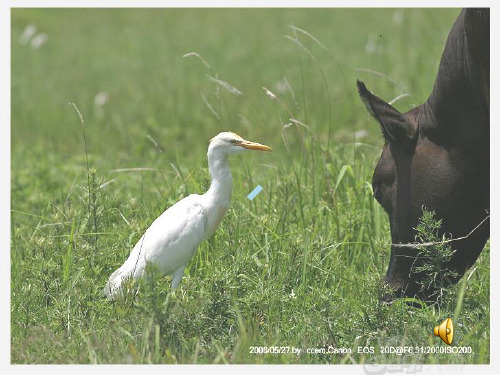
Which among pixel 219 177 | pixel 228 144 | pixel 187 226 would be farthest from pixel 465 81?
pixel 187 226

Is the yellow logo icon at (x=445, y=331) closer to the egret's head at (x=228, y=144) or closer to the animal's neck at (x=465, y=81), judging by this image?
the animal's neck at (x=465, y=81)

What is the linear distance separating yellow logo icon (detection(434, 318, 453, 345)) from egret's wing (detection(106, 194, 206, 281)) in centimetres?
133

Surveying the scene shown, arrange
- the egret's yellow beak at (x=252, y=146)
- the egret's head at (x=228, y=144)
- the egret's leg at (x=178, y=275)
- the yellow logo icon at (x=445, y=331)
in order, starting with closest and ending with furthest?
the yellow logo icon at (x=445, y=331), the egret's yellow beak at (x=252, y=146), the egret's head at (x=228, y=144), the egret's leg at (x=178, y=275)

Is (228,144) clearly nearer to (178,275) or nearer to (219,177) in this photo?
(219,177)

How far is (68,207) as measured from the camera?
641 cm

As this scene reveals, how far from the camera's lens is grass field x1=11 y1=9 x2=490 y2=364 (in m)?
5.10

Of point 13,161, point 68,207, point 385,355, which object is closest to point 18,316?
point 68,207

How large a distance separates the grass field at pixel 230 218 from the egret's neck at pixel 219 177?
0.41m

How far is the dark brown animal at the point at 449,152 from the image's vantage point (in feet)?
16.7

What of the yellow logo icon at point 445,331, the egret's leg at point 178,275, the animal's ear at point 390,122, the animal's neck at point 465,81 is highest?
the animal's neck at point 465,81

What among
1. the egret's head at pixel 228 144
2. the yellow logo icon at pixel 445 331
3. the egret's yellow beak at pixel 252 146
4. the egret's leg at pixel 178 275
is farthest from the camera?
the egret's leg at pixel 178 275

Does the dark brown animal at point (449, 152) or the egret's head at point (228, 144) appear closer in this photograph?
the dark brown animal at point (449, 152)

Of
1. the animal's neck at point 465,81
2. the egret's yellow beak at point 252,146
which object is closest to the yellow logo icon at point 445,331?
the animal's neck at point 465,81

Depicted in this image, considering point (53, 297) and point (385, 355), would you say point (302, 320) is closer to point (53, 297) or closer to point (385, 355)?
point (385, 355)
